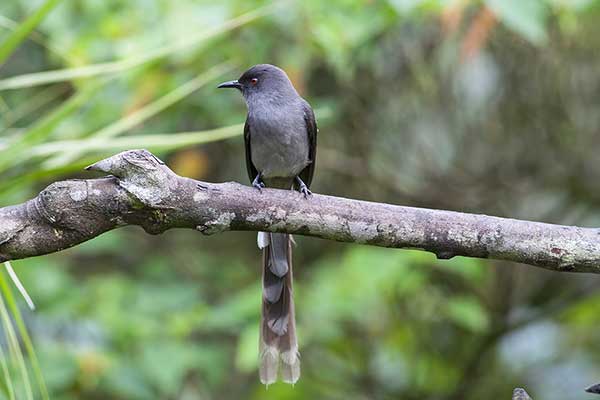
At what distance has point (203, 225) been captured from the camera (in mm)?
2326

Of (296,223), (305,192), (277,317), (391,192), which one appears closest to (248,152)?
(277,317)

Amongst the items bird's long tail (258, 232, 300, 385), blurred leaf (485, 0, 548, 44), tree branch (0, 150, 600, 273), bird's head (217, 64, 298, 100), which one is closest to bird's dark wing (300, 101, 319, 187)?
bird's head (217, 64, 298, 100)

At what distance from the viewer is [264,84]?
3.76 meters

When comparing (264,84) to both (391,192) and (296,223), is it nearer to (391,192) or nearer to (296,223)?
(296,223)

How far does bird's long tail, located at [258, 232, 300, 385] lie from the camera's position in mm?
3250

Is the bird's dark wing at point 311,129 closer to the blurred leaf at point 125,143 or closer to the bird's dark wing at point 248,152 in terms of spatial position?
the bird's dark wing at point 248,152

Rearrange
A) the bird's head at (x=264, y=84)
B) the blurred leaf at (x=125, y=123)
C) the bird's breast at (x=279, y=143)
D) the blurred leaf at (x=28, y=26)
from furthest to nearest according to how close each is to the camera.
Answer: the bird's head at (x=264, y=84) < the bird's breast at (x=279, y=143) < the blurred leaf at (x=125, y=123) < the blurred leaf at (x=28, y=26)

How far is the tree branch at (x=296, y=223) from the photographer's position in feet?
7.32

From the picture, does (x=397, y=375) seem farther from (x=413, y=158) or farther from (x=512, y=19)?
(x=512, y=19)

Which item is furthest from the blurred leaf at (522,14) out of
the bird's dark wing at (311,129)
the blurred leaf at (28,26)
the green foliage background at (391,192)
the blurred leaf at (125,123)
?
the blurred leaf at (28,26)

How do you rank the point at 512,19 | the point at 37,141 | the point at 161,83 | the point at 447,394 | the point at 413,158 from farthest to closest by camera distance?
the point at 413,158, the point at 447,394, the point at 161,83, the point at 512,19, the point at 37,141

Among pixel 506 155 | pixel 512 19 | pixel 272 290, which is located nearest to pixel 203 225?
pixel 272 290

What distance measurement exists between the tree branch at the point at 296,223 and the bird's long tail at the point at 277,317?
3.26 ft

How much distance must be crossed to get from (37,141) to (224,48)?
5.95 ft
